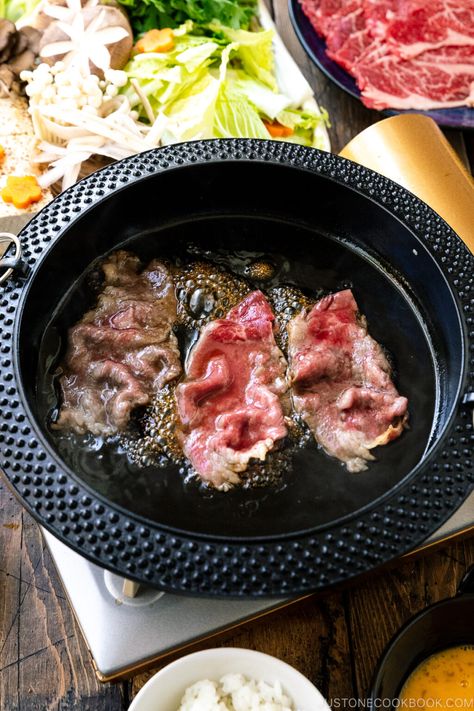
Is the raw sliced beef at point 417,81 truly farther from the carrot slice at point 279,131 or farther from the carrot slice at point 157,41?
the carrot slice at point 157,41

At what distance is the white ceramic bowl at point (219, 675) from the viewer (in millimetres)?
1788

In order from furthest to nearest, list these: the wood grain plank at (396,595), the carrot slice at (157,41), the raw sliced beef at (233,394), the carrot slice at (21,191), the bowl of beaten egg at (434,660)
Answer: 1. the carrot slice at (157,41)
2. the carrot slice at (21,191)
3. the wood grain plank at (396,595)
4. the raw sliced beef at (233,394)
5. the bowl of beaten egg at (434,660)

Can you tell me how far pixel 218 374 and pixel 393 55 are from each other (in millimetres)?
2140

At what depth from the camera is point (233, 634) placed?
78.9 inches

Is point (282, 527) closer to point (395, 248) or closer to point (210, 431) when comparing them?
point (210, 431)

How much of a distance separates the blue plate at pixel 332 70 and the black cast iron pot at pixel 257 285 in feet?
3.50

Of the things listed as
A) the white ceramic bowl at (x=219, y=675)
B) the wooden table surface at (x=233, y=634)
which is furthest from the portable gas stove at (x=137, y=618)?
the wooden table surface at (x=233, y=634)

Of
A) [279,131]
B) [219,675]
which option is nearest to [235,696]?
[219,675]

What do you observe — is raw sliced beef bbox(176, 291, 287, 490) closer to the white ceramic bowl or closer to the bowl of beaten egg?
the white ceramic bowl

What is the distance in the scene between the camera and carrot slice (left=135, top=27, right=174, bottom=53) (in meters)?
3.37

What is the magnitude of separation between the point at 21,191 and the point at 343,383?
1648mm

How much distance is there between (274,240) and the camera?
2.48m

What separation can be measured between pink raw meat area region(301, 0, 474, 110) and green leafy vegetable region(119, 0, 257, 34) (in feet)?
1.13

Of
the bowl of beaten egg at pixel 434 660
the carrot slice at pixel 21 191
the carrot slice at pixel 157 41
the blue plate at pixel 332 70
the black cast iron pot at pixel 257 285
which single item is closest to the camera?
the black cast iron pot at pixel 257 285
